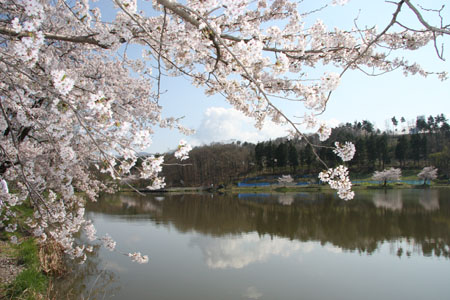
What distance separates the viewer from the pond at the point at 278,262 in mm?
7430

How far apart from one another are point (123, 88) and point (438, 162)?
190ft

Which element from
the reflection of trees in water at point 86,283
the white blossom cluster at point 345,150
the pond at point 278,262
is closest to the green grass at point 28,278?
the reflection of trees in water at point 86,283

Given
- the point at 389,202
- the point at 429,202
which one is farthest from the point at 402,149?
the point at 389,202

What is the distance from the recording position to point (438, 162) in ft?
163

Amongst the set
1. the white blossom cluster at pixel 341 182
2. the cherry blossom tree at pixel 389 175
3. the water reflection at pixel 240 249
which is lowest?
the water reflection at pixel 240 249

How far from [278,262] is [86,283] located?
18.8 ft

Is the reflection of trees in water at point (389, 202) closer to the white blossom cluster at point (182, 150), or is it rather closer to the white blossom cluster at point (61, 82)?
the white blossom cluster at point (182, 150)

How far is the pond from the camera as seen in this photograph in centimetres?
743

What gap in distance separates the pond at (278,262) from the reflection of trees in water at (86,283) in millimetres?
24

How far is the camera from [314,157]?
168 feet

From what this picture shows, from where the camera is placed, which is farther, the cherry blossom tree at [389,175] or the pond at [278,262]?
the cherry blossom tree at [389,175]

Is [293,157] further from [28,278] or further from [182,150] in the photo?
[182,150]

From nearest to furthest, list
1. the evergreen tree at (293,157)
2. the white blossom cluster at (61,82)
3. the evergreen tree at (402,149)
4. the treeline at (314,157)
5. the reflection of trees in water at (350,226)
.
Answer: the white blossom cluster at (61,82)
the reflection of trees in water at (350,226)
the treeline at (314,157)
the evergreen tree at (402,149)
the evergreen tree at (293,157)

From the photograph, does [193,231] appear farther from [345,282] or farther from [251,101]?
[251,101]
